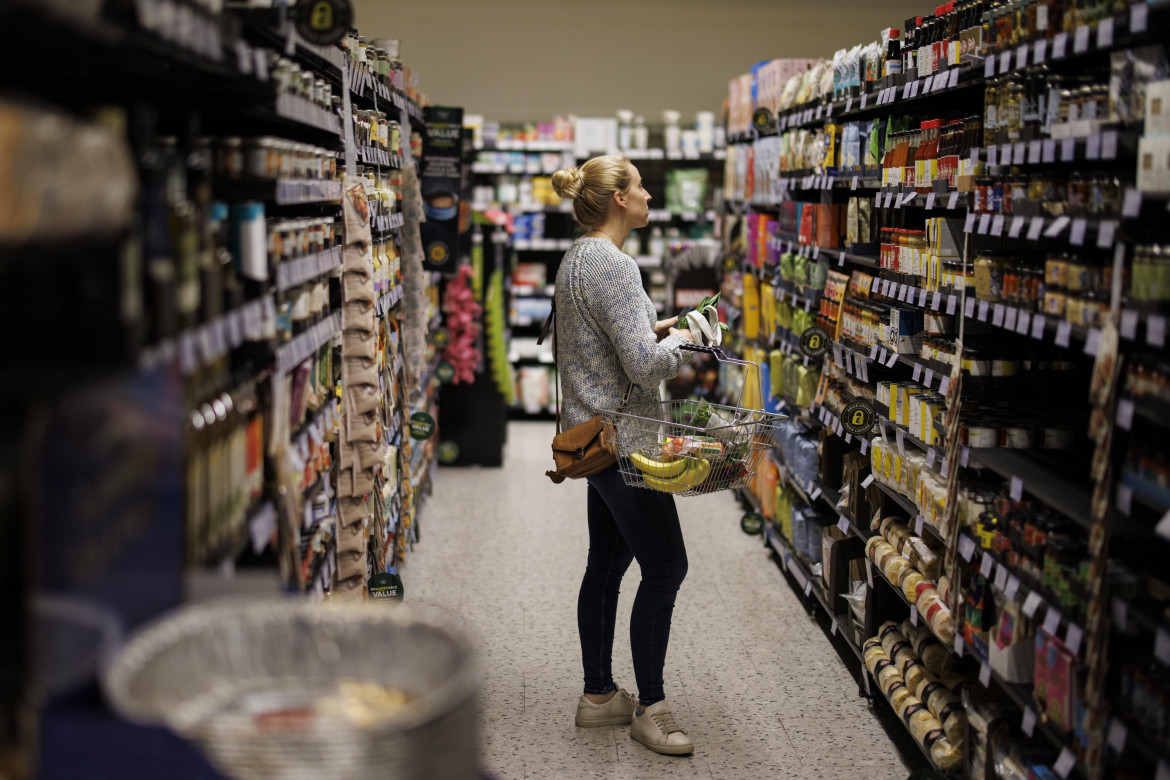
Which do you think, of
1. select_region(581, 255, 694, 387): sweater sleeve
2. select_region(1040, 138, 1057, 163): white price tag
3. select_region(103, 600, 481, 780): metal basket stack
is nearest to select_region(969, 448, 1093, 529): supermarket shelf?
select_region(1040, 138, 1057, 163): white price tag

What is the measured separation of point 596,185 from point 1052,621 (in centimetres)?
191

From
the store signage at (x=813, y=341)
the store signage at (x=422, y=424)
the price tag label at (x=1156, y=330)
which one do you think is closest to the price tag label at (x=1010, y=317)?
the price tag label at (x=1156, y=330)

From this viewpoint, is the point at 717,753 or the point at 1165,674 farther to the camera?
the point at 717,753

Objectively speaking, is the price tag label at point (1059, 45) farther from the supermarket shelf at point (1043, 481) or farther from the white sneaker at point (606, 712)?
the white sneaker at point (606, 712)

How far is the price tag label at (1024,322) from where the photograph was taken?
3021 millimetres

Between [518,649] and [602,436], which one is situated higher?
[602,436]

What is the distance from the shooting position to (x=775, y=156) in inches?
255

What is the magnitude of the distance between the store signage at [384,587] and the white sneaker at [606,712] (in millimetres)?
783

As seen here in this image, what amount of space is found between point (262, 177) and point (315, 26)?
480 millimetres


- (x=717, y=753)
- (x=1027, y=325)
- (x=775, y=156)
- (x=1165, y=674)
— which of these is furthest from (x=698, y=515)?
(x=1165, y=674)

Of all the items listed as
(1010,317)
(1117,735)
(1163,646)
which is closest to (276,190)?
(1010,317)

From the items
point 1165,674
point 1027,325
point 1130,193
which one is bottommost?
point 1165,674

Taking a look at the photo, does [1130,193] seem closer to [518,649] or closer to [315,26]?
[315,26]

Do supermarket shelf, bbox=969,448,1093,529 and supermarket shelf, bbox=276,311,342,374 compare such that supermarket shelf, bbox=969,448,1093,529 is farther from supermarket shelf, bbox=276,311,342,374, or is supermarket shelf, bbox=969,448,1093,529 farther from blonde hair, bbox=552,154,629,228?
supermarket shelf, bbox=276,311,342,374
